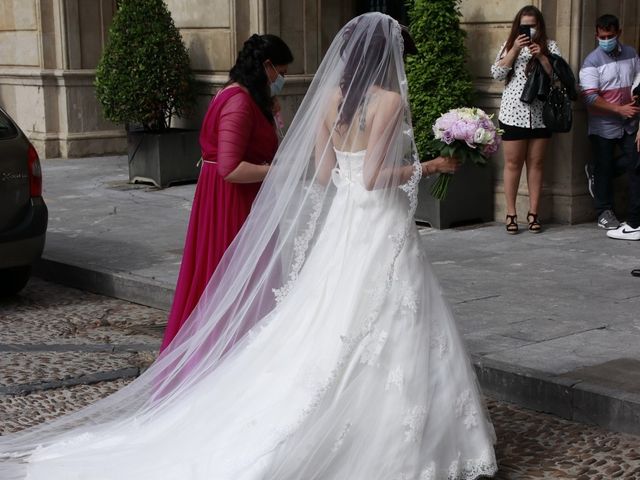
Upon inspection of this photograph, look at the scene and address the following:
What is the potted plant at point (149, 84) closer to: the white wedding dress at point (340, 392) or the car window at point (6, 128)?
the car window at point (6, 128)

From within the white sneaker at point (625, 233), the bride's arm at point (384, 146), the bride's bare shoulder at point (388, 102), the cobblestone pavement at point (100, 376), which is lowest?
the cobblestone pavement at point (100, 376)

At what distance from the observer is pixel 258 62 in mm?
5652

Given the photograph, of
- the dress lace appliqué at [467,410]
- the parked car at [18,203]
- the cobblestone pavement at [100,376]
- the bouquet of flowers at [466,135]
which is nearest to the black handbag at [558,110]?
the cobblestone pavement at [100,376]

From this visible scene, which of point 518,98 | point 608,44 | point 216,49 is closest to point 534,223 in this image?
point 518,98

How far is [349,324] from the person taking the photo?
15.3 ft

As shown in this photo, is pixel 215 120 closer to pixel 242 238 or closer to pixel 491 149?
pixel 242 238

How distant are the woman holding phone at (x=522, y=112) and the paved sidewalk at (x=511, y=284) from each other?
0.37m

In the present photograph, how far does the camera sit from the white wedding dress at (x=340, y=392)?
452 cm

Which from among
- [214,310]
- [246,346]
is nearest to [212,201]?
[214,310]

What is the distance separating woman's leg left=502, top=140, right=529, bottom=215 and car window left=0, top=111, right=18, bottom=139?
3.96 metres

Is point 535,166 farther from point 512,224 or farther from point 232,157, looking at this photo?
point 232,157

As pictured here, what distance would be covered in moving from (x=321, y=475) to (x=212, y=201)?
1.86 meters

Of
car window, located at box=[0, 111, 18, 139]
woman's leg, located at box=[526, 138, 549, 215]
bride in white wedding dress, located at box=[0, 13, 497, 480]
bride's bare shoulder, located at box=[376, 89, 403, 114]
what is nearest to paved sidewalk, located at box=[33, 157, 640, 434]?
woman's leg, located at box=[526, 138, 549, 215]

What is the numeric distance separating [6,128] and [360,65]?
428 cm
